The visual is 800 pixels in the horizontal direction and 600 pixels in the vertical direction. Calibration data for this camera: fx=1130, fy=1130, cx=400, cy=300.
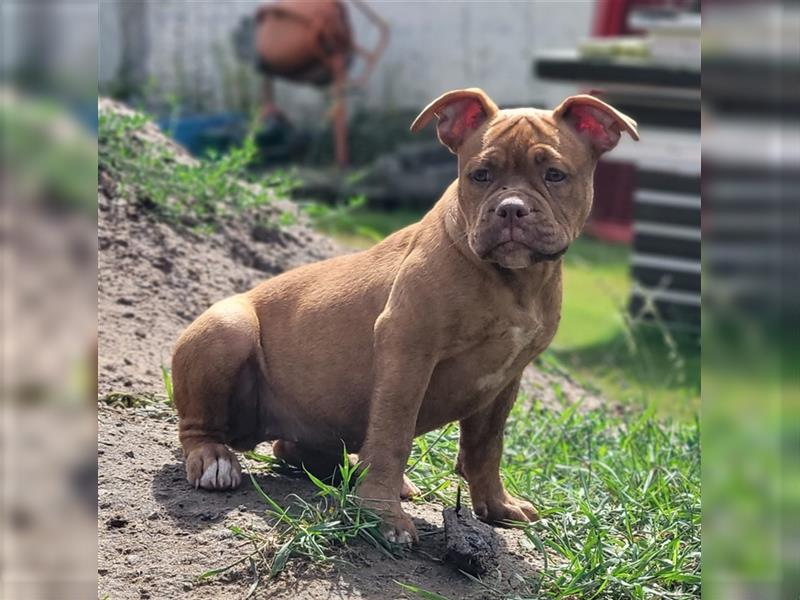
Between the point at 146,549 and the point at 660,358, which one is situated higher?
the point at 146,549

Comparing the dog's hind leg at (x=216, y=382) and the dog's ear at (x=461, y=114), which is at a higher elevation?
the dog's ear at (x=461, y=114)

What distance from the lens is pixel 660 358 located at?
873cm

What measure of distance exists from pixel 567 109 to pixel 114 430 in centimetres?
224

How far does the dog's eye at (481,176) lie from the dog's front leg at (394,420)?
54 cm

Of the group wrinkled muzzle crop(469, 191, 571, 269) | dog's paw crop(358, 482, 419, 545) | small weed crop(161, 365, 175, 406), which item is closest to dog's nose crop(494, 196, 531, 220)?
wrinkled muzzle crop(469, 191, 571, 269)

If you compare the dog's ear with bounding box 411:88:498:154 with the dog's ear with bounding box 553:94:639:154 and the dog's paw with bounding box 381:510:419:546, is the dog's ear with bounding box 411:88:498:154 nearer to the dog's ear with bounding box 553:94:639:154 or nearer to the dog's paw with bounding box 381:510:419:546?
the dog's ear with bounding box 553:94:639:154

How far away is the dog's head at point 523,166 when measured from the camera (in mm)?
3578

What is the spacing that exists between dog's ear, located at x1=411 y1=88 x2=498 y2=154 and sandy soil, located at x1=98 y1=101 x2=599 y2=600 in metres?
1.39

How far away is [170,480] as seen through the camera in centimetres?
425

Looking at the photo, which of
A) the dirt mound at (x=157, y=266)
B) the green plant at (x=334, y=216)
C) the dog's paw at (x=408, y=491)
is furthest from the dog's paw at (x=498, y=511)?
the green plant at (x=334, y=216)

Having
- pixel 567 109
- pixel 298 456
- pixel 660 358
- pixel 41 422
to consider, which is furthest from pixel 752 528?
pixel 660 358

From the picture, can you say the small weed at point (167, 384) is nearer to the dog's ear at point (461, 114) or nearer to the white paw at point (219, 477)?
the white paw at point (219, 477)

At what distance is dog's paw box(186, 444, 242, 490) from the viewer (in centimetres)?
412

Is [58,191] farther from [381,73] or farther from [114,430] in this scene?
[381,73]
